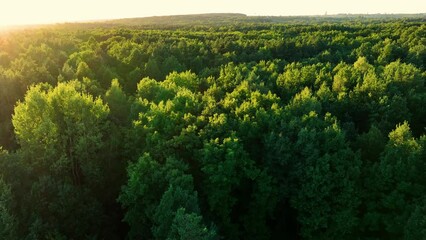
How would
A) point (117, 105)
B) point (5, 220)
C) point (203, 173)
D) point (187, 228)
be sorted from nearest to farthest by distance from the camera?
1. point (187, 228)
2. point (5, 220)
3. point (203, 173)
4. point (117, 105)

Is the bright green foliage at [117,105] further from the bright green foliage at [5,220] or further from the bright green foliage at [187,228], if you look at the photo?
the bright green foliage at [187,228]

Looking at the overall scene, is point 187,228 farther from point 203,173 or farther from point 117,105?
point 117,105

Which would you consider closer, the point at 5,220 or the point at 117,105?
the point at 5,220

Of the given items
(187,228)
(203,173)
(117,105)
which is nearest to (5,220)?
(187,228)

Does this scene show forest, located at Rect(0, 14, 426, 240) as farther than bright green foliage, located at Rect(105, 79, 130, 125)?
No

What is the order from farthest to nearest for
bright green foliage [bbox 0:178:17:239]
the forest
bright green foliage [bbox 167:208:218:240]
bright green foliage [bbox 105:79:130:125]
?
1. bright green foliage [bbox 105:79:130:125]
2. the forest
3. bright green foliage [bbox 0:178:17:239]
4. bright green foliage [bbox 167:208:218:240]

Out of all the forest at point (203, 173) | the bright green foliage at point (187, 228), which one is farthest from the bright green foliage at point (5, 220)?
the bright green foliage at point (187, 228)

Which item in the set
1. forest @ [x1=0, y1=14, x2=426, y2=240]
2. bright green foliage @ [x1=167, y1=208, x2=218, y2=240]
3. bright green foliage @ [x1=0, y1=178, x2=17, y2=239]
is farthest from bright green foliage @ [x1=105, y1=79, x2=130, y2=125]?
bright green foliage @ [x1=167, y1=208, x2=218, y2=240]

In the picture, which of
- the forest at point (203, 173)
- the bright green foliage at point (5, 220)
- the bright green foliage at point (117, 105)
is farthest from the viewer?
the bright green foliage at point (117, 105)

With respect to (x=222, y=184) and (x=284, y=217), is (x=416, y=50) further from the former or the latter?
(x=222, y=184)

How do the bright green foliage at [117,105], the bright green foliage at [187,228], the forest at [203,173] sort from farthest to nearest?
the bright green foliage at [117,105], the forest at [203,173], the bright green foliage at [187,228]

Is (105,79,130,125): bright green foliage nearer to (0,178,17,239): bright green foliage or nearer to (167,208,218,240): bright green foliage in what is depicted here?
(0,178,17,239): bright green foliage
